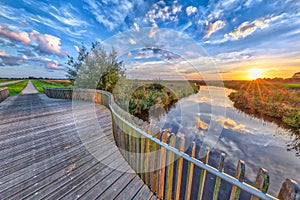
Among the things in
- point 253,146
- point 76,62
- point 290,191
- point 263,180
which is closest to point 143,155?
point 263,180

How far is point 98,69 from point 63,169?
10932 mm

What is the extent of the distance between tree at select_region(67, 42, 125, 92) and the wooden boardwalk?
8.39 m

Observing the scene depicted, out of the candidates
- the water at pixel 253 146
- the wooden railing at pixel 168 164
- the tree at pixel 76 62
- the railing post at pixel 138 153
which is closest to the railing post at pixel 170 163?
the wooden railing at pixel 168 164

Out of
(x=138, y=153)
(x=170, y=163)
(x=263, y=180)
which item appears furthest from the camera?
(x=138, y=153)

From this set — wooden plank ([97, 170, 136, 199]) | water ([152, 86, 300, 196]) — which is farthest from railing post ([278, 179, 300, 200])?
water ([152, 86, 300, 196])

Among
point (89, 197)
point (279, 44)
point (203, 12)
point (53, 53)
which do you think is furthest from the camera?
point (53, 53)

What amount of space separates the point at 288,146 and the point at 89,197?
34.6 ft

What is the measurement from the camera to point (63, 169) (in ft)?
7.14

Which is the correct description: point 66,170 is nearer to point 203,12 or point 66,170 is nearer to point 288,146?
point 203,12

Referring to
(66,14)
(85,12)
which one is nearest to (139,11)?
(85,12)

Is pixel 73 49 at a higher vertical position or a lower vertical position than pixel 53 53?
lower

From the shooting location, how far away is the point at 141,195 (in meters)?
1.76

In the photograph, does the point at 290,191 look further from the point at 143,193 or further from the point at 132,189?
the point at 132,189

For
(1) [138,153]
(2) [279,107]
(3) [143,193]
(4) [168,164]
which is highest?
(4) [168,164]
